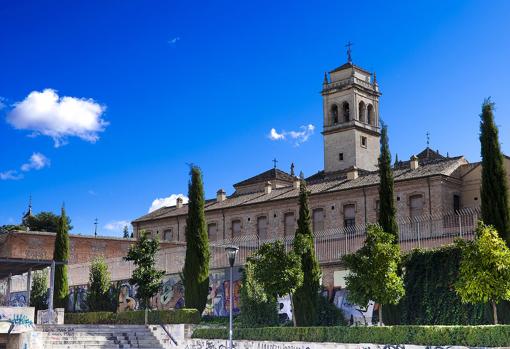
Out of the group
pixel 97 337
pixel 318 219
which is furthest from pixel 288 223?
pixel 97 337

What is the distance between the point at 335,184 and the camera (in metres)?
56.5

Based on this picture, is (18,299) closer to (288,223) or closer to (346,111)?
(288,223)

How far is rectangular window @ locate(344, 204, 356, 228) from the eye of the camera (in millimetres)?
54094

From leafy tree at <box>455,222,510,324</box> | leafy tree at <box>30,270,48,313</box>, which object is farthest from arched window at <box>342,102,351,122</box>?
leafy tree at <box>455,222,510,324</box>

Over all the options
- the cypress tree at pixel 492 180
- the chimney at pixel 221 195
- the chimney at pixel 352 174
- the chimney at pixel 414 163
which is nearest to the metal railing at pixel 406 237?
the cypress tree at pixel 492 180

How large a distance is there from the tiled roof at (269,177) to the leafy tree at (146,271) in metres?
34.8

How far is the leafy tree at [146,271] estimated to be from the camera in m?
34.2

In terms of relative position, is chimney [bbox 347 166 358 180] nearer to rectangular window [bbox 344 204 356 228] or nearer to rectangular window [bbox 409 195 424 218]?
rectangular window [bbox 344 204 356 228]

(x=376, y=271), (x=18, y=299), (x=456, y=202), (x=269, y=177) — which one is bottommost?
(x=18, y=299)

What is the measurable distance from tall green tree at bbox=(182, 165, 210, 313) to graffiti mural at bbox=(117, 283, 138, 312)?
6218 mm

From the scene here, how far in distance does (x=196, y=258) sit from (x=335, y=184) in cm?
2494

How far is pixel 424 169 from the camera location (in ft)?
171

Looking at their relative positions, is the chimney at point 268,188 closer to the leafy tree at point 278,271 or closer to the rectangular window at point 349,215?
the rectangular window at point 349,215

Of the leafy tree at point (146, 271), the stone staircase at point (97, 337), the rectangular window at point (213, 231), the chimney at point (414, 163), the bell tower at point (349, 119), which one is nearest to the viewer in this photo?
the stone staircase at point (97, 337)
